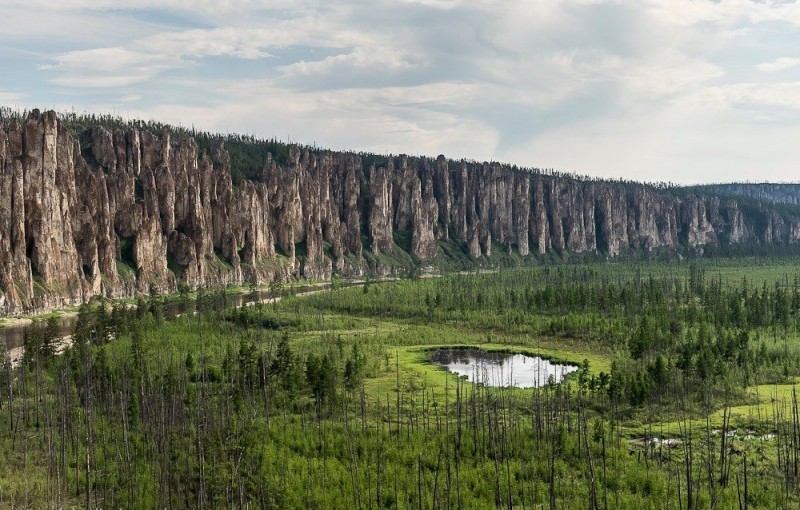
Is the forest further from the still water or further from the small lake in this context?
the still water

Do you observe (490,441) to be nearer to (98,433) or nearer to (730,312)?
(98,433)

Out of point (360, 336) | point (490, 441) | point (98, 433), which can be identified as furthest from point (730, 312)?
point (98, 433)

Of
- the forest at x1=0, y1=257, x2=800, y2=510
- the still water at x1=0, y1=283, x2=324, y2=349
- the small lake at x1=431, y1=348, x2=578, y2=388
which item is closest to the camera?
the forest at x1=0, y1=257, x2=800, y2=510

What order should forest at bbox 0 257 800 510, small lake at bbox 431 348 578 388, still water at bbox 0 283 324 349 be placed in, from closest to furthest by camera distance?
forest at bbox 0 257 800 510
small lake at bbox 431 348 578 388
still water at bbox 0 283 324 349

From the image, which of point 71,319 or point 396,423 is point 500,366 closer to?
point 396,423

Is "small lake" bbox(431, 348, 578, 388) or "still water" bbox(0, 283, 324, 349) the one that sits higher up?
"still water" bbox(0, 283, 324, 349)

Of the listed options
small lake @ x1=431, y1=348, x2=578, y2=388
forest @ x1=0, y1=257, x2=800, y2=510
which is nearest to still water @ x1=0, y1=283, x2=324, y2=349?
forest @ x1=0, y1=257, x2=800, y2=510

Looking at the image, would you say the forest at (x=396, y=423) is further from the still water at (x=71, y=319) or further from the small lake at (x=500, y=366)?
the still water at (x=71, y=319)

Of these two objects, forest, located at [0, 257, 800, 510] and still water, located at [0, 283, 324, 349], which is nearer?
forest, located at [0, 257, 800, 510]
